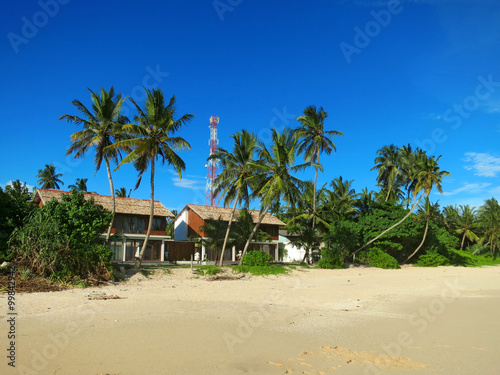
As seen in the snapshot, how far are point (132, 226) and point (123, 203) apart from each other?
2.27 meters

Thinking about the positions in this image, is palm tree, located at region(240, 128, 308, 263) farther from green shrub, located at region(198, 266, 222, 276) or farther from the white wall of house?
the white wall of house

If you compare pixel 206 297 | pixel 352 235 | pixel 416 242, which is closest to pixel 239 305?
pixel 206 297

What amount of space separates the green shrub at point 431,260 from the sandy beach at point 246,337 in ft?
78.1

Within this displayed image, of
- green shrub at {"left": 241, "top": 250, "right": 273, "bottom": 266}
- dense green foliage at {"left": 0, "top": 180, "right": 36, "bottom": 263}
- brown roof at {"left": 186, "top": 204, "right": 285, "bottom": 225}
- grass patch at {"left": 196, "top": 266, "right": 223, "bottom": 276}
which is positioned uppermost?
brown roof at {"left": 186, "top": 204, "right": 285, "bottom": 225}

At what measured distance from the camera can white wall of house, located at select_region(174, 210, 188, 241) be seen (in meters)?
39.2

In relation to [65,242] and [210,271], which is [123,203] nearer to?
[210,271]

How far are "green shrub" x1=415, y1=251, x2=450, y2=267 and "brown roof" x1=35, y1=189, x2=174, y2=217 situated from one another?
76.0 ft

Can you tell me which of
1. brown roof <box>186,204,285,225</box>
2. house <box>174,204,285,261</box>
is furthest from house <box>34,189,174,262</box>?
brown roof <box>186,204,285,225</box>

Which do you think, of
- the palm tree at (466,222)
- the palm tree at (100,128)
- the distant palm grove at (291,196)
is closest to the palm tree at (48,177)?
the distant palm grove at (291,196)

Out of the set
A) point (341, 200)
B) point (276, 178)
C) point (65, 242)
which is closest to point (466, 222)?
point (341, 200)

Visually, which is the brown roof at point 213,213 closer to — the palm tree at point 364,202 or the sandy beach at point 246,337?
the palm tree at point 364,202

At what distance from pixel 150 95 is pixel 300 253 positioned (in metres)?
30.1

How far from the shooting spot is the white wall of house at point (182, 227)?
1542 inches

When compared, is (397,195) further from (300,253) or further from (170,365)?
(170,365)
